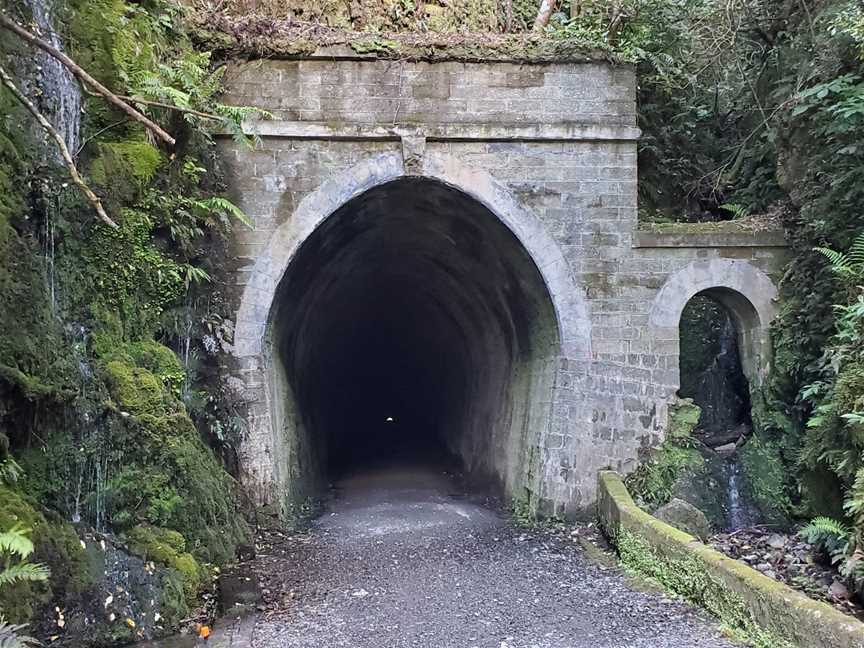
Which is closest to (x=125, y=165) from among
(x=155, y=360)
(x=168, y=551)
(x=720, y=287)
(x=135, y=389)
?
(x=155, y=360)

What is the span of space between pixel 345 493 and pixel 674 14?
33.6 feet

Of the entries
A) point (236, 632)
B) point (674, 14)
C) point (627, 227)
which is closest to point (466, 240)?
point (627, 227)

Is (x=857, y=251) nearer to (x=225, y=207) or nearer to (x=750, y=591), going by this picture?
(x=750, y=591)

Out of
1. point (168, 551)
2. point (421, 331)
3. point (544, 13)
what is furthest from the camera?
point (421, 331)

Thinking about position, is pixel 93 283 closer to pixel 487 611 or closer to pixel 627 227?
pixel 487 611

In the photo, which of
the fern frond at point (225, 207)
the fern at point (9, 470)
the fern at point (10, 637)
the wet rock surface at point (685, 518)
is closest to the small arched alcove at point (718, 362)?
the wet rock surface at point (685, 518)

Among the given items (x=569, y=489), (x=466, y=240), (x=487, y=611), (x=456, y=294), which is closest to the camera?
(x=487, y=611)

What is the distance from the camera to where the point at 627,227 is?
10.0 m

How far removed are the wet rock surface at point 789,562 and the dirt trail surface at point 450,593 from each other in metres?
1.63

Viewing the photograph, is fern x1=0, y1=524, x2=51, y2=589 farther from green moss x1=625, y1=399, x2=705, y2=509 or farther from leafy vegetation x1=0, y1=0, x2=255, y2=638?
green moss x1=625, y1=399, x2=705, y2=509

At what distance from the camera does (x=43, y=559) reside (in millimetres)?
5066

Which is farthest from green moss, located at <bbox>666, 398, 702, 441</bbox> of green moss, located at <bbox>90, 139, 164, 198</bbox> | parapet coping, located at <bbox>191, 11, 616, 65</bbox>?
green moss, located at <bbox>90, 139, 164, 198</bbox>

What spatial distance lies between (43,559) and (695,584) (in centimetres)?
531

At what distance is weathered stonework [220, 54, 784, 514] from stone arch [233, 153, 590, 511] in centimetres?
3
